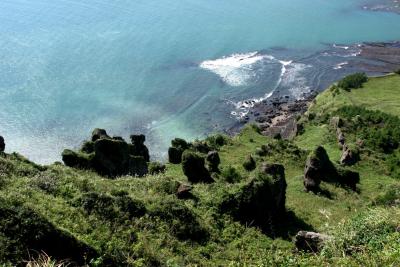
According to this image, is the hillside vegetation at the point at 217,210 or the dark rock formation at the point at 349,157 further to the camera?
the dark rock formation at the point at 349,157

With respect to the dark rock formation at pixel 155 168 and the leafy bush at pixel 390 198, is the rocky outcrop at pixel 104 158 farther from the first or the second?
the leafy bush at pixel 390 198

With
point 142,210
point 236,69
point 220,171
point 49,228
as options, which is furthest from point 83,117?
point 49,228

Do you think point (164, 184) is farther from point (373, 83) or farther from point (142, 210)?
point (373, 83)

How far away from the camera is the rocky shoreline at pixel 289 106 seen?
249 feet

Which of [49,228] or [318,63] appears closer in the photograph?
[49,228]

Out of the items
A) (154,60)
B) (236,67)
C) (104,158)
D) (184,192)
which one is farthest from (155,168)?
(154,60)

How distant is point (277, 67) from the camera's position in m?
97.3

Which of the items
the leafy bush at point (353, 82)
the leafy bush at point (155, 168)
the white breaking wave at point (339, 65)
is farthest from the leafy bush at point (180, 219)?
the white breaking wave at point (339, 65)

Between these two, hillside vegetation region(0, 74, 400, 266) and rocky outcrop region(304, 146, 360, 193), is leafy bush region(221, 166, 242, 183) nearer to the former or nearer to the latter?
hillside vegetation region(0, 74, 400, 266)

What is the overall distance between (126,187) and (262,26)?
289 ft

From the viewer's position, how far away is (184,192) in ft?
120

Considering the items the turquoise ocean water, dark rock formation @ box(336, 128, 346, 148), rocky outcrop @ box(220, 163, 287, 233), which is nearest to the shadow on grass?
rocky outcrop @ box(220, 163, 287, 233)

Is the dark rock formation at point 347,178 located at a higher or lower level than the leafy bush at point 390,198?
lower

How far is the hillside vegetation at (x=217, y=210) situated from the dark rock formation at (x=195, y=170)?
0.12m
